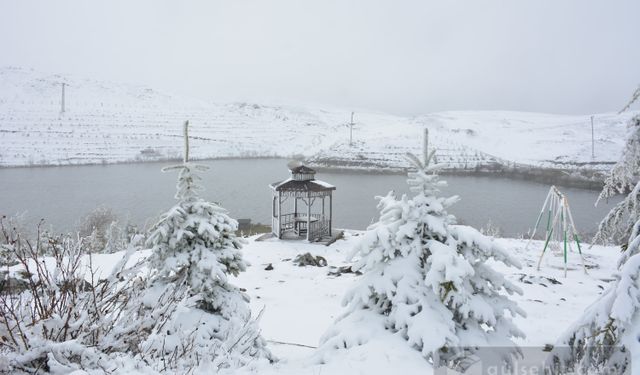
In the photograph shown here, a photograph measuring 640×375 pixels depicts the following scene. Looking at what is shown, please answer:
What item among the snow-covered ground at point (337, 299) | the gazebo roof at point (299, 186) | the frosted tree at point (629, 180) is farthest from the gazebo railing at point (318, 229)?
the frosted tree at point (629, 180)

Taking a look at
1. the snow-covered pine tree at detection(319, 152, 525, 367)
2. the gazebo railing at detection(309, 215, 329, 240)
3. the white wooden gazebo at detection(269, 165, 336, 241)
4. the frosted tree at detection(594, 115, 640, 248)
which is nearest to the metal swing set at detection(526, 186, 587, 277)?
the frosted tree at detection(594, 115, 640, 248)

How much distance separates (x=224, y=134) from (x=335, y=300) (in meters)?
111

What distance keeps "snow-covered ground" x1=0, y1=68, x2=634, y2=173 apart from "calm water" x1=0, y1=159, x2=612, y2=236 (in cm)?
1919

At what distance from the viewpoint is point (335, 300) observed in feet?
39.9

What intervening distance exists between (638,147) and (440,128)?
112m

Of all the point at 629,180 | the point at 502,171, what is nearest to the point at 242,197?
the point at 629,180

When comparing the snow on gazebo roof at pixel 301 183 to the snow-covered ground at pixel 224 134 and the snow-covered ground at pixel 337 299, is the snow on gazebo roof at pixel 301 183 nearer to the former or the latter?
the snow-covered ground at pixel 337 299

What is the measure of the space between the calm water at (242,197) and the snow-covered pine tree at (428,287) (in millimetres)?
26542

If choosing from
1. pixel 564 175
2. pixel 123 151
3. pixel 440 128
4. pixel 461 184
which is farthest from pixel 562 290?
pixel 440 128

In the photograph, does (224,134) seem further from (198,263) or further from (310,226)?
(198,263)

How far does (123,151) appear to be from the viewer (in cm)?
9206

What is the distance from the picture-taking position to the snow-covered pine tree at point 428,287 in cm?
459

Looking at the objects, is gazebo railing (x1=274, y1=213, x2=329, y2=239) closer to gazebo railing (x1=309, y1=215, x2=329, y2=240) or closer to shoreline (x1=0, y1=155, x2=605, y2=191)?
gazebo railing (x1=309, y1=215, x2=329, y2=240)

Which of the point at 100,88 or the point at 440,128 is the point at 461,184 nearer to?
the point at 440,128
